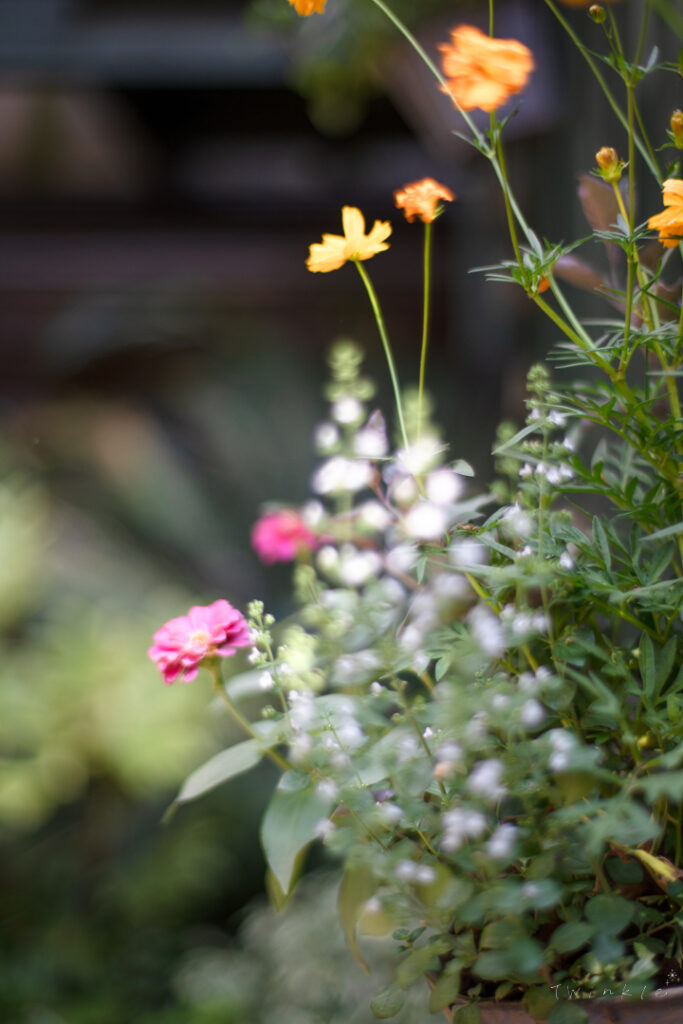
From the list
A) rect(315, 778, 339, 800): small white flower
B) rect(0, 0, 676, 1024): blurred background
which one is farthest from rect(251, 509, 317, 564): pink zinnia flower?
rect(315, 778, 339, 800): small white flower

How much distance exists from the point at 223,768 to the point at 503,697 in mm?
165

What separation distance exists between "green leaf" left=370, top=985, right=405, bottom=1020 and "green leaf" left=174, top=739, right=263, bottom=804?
0.11 m

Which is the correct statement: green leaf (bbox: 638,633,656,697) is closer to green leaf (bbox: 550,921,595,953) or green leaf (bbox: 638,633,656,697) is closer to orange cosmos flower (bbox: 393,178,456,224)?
green leaf (bbox: 550,921,595,953)

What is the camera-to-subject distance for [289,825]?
371 millimetres

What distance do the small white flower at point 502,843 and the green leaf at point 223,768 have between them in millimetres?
129

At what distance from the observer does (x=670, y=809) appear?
15.0 inches

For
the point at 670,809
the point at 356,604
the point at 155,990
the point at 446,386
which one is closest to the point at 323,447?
the point at 356,604

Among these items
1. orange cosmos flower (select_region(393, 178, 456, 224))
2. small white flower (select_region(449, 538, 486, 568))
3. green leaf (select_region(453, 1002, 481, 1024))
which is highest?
orange cosmos flower (select_region(393, 178, 456, 224))

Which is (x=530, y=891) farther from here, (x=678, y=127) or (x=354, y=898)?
(x=678, y=127)

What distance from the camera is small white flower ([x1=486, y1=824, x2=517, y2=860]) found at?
0.92 feet

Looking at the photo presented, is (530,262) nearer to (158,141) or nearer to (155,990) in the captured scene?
(155,990)

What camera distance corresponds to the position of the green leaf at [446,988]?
309 millimetres

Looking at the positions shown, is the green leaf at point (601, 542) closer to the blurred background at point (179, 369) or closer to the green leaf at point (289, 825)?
the green leaf at point (289, 825)

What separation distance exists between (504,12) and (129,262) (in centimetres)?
158
